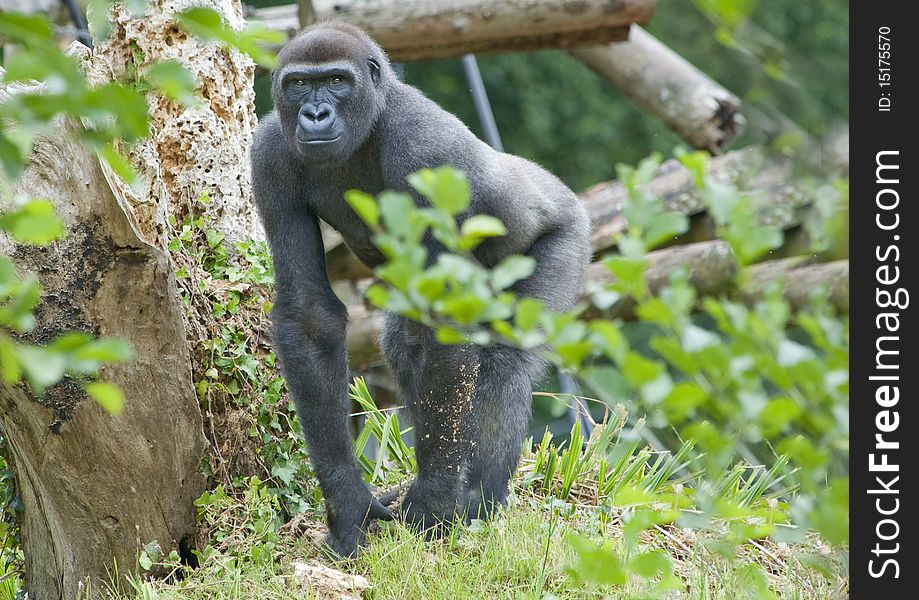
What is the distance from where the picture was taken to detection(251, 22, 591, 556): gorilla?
10.6 ft

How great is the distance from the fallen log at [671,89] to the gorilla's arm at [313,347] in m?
3.26

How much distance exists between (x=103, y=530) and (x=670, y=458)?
2.05m

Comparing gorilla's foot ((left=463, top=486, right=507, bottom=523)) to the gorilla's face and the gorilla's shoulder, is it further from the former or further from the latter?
the gorilla's shoulder

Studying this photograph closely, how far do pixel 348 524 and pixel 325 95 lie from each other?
1.32m

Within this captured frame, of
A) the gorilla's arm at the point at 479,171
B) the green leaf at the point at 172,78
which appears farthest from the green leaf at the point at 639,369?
the gorilla's arm at the point at 479,171

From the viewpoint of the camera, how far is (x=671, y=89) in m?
6.28

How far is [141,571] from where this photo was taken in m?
3.23

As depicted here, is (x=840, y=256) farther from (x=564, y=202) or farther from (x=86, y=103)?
(x=564, y=202)

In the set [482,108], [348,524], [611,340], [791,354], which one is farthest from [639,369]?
[482,108]

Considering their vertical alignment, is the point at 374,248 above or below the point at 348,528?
above

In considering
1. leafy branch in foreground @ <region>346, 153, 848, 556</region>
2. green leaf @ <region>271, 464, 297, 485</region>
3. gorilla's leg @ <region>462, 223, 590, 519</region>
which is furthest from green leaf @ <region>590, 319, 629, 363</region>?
green leaf @ <region>271, 464, 297, 485</region>

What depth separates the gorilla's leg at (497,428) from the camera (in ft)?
11.3

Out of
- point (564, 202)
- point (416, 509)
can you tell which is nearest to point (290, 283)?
point (416, 509)

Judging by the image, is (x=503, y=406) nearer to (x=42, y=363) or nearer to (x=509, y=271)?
(x=509, y=271)
